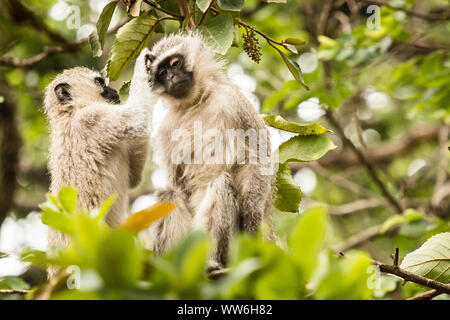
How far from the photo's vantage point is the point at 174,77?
4812 mm

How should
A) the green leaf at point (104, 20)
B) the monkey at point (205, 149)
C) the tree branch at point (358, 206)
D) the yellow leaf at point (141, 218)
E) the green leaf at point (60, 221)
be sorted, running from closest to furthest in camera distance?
the green leaf at point (60, 221) → the yellow leaf at point (141, 218) → the green leaf at point (104, 20) → the monkey at point (205, 149) → the tree branch at point (358, 206)

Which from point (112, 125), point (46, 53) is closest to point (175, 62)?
point (112, 125)

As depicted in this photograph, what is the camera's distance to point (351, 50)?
600 centimetres

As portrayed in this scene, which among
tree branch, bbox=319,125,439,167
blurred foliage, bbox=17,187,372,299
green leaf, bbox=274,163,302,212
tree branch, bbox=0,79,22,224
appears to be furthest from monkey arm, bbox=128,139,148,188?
tree branch, bbox=319,125,439,167

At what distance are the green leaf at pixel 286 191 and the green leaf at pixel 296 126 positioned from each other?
297 millimetres

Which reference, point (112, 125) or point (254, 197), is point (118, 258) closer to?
point (254, 197)

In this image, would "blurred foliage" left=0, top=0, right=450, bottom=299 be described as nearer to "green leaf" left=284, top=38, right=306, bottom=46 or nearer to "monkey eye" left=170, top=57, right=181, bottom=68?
"green leaf" left=284, top=38, right=306, bottom=46

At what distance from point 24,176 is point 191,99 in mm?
7109

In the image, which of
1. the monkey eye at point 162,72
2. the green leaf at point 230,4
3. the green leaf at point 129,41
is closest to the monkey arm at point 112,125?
the monkey eye at point 162,72

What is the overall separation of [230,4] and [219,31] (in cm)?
24

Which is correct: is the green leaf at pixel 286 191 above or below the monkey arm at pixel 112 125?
below

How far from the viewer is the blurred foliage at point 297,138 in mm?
1554

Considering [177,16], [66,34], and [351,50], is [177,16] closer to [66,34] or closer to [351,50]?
[351,50]

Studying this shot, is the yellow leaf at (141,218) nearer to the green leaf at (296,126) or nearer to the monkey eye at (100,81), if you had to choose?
the green leaf at (296,126)
